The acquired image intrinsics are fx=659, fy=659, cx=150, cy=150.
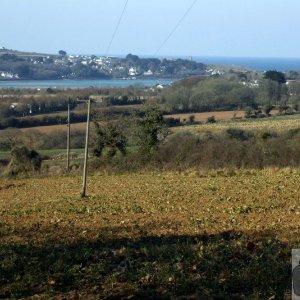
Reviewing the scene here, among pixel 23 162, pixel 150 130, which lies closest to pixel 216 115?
pixel 150 130

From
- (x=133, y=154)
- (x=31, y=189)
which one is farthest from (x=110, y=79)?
(x=31, y=189)

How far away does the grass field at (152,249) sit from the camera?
6898mm

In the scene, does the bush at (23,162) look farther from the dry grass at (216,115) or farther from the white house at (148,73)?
the white house at (148,73)

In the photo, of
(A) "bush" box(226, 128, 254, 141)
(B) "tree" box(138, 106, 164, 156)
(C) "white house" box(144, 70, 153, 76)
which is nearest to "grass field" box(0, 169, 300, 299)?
(B) "tree" box(138, 106, 164, 156)

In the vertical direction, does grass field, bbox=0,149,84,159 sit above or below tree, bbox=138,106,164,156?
below

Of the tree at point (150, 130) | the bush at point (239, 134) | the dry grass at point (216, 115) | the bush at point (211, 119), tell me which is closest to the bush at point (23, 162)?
the tree at point (150, 130)

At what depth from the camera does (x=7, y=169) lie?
37.4 meters

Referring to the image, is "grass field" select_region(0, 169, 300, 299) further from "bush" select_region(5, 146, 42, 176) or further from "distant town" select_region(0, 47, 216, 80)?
"distant town" select_region(0, 47, 216, 80)

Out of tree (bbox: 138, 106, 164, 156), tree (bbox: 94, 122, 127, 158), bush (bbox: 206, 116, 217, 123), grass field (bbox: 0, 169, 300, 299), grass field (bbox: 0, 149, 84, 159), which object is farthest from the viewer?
bush (bbox: 206, 116, 217, 123)

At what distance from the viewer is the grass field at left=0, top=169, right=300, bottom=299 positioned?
690 cm

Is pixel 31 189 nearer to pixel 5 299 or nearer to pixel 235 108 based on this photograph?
pixel 5 299

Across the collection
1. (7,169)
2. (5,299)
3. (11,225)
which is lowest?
(7,169)

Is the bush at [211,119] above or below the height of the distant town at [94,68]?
below

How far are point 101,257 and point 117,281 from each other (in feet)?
3.29
